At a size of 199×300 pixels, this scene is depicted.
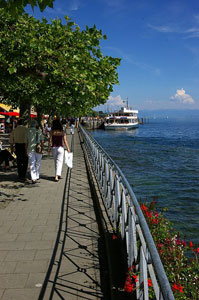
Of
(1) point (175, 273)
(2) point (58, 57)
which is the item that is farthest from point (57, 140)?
(1) point (175, 273)

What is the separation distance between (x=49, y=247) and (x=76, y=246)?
400 mm

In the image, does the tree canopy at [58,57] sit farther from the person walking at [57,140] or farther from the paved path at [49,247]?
the paved path at [49,247]

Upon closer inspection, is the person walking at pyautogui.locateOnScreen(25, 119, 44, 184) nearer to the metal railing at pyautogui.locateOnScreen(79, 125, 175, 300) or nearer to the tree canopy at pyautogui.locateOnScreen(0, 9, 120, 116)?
the tree canopy at pyautogui.locateOnScreen(0, 9, 120, 116)

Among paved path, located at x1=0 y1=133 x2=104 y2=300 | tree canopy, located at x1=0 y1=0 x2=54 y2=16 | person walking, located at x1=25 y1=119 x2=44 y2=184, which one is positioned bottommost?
paved path, located at x1=0 y1=133 x2=104 y2=300

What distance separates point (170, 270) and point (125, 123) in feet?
282

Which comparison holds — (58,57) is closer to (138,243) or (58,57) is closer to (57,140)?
(57,140)

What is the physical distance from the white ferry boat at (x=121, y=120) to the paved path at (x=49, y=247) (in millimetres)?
78018

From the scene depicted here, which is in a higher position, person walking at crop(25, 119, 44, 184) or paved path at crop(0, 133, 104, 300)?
person walking at crop(25, 119, 44, 184)

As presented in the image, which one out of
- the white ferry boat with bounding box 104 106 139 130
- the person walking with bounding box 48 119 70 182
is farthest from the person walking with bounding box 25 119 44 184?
the white ferry boat with bounding box 104 106 139 130

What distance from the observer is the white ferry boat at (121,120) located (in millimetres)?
85750

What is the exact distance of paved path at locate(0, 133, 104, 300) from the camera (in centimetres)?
352

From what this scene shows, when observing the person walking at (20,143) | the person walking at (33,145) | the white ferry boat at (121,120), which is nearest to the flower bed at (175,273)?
the person walking at (33,145)

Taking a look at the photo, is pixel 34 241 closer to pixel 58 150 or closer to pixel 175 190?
pixel 58 150

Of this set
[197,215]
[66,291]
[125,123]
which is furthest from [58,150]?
[125,123]
